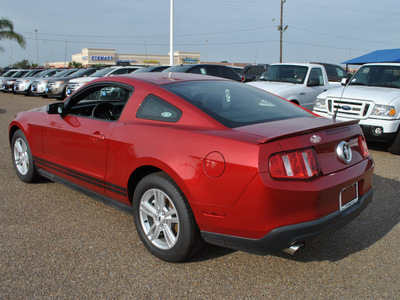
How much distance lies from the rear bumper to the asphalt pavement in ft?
1.10

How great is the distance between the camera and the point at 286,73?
1028cm

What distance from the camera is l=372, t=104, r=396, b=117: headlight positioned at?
22.4ft

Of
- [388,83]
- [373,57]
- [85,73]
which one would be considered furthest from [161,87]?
[373,57]

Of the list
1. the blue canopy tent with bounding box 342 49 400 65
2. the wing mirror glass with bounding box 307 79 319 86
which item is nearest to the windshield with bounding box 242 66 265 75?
the blue canopy tent with bounding box 342 49 400 65

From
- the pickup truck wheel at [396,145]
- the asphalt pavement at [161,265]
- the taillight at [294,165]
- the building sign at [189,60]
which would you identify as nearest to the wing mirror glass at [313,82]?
the pickup truck wheel at [396,145]

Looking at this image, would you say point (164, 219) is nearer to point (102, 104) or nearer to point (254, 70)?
point (102, 104)

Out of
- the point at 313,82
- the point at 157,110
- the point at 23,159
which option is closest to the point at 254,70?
the point at 313,82

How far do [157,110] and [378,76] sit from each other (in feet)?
21.7

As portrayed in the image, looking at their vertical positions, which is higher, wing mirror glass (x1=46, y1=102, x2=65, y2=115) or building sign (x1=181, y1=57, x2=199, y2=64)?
building sign (x1=181, y1=57, x2=199, y2=64)

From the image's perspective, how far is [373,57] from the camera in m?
20.3

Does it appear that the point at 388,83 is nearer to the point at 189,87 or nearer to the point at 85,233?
the point at 189,87

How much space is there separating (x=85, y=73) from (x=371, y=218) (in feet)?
57.1

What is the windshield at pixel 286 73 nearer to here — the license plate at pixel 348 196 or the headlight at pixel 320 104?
the headlight at pixel 320 104

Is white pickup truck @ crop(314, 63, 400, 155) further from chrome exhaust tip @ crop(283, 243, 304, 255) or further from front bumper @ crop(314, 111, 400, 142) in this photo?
chrome exhaust tip @ crop(283, 243, 304, 255)
